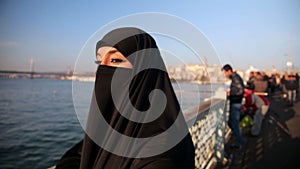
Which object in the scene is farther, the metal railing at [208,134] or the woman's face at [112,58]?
the metal railing at [208,134]

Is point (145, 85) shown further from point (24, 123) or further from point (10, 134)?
point (24, 123)

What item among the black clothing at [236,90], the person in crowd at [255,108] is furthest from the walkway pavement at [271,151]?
the black clothing at [236,90]

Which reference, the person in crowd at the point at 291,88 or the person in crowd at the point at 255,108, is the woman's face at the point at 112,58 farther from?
the person in crowd at the point at 291,88

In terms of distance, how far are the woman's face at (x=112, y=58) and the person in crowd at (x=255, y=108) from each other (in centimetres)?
543

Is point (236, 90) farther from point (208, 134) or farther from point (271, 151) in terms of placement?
point (208, 134)

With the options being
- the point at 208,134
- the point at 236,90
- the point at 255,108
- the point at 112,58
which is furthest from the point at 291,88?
the point at 112,58

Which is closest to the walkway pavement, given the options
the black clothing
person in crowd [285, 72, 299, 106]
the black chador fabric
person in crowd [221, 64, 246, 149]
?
person in crowd [221, 64, 246, 149]

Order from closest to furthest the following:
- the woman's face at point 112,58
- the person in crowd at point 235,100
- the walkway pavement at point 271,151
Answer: the woman's face at point 112,58
the walkway pavement at point 271,151
the person in crowd at point 235,100

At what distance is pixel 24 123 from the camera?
874 inches

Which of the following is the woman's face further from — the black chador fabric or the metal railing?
the metal railing

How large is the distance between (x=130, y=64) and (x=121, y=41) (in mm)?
114

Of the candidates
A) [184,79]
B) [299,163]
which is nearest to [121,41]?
[184,79]

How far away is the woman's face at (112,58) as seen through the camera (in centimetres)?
109

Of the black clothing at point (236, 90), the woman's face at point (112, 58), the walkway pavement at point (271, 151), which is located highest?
the woman's face at point (112, 58)
